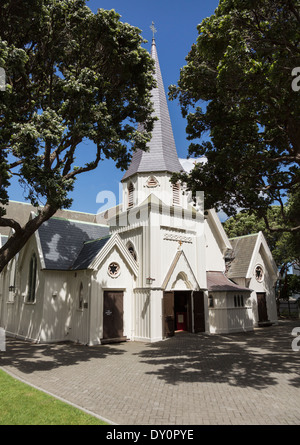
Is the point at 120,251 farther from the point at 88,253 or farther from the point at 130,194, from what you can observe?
the point at 130,194

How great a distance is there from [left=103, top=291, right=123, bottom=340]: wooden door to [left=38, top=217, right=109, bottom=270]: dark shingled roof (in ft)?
8.70

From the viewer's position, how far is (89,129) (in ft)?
39.7

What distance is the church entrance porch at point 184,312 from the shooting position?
1934 centimetres

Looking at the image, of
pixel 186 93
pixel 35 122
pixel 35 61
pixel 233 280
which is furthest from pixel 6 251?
pixel 233 280

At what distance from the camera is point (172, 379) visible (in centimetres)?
998

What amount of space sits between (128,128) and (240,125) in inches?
198

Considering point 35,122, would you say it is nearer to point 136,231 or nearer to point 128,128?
point 128,128

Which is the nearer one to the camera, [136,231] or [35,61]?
[35,61]

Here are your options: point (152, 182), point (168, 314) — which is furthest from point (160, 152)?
point (168, 314)

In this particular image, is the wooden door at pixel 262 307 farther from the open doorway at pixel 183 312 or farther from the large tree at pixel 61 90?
the large tree at pixel 61 90

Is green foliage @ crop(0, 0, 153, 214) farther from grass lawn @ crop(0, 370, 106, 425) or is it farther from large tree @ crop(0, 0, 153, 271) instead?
grass lawn @ crop(0, 370, 106, 425)

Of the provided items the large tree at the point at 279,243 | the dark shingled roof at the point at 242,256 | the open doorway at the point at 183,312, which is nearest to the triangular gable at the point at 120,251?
the open doorway at the point at 183,312

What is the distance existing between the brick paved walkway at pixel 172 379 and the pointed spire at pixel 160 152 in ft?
40.4

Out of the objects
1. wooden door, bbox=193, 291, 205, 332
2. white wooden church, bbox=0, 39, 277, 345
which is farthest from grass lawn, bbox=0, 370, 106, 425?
wooden door, bbox=193, 291, 205, 332
